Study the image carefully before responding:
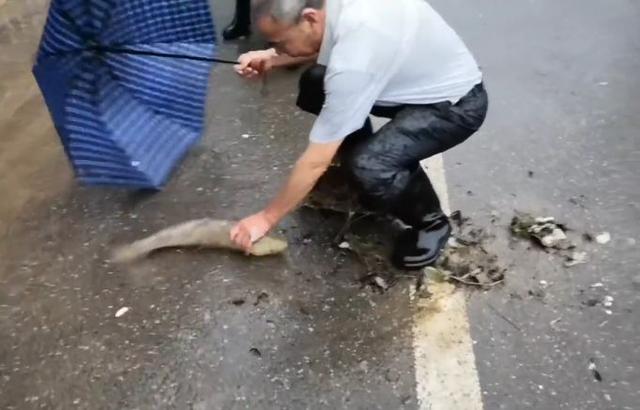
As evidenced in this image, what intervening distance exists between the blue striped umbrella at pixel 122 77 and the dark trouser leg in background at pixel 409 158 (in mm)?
389

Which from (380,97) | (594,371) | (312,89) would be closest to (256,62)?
(312,89)

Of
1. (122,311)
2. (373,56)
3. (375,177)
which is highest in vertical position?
(373,56)

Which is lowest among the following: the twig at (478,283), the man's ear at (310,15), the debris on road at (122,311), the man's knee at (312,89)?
the debris on road at (122,311)

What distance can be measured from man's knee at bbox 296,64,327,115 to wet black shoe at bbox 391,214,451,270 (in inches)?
16.7

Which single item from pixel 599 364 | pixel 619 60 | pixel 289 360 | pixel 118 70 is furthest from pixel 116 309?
pixel 619 60

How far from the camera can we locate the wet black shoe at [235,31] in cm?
319

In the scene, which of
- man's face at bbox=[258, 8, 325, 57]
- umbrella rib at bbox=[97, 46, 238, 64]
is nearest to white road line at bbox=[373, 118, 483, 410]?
man's face at bbox=[258, 8, 325, 57]

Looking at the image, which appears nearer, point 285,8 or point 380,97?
point 285,8

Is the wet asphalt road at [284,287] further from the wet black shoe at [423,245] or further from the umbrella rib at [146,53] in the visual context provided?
the umbrella rib at [146,53]

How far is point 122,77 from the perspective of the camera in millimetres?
2207

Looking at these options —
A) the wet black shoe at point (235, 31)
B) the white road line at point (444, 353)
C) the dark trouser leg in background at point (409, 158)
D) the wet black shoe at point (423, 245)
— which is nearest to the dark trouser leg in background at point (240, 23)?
the wet black shoe at point (235, 31)

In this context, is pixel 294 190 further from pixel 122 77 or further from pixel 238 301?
pixel 122 77

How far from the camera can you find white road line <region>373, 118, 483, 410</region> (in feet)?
5.81

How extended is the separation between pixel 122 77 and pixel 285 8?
677 mm
